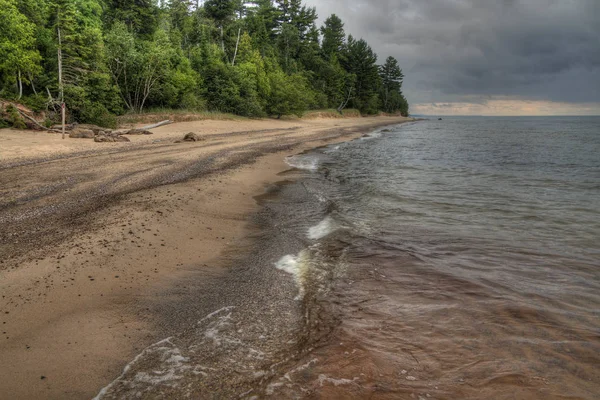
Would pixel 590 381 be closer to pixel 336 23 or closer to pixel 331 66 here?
pixel 331 66

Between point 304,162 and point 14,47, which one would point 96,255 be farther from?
point 14,47

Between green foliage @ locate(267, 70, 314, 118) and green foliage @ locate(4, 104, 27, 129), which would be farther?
green foliage @ locate(267, 70, 314, 118)

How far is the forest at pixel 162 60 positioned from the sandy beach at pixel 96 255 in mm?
15597

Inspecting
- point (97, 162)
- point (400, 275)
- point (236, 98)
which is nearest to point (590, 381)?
point (400, 275)

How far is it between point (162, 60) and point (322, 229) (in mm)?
30457

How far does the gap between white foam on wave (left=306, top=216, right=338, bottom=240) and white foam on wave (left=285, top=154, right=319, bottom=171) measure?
24.7 ft

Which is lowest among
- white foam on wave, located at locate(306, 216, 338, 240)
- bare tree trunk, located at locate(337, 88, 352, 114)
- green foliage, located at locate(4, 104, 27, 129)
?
white foam on wave, located at locate(306, 216, 338, 240)

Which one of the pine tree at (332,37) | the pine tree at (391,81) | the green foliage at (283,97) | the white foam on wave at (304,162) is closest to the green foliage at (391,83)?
the pine tree at (391,81)

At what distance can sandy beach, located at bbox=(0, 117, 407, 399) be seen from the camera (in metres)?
3.27

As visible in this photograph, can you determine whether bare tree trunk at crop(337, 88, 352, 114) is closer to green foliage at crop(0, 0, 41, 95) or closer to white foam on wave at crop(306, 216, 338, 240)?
green foliage at crop(0, 0, 41, 95)

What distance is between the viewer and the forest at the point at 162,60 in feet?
79.3

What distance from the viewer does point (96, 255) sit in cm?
532

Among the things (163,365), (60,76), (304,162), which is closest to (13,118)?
(60,76)

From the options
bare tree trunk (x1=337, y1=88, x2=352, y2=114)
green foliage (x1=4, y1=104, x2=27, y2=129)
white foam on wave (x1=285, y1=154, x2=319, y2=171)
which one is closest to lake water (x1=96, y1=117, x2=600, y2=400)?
white foam on wave (x1=285, y1=154, x2=319, y2=171)
